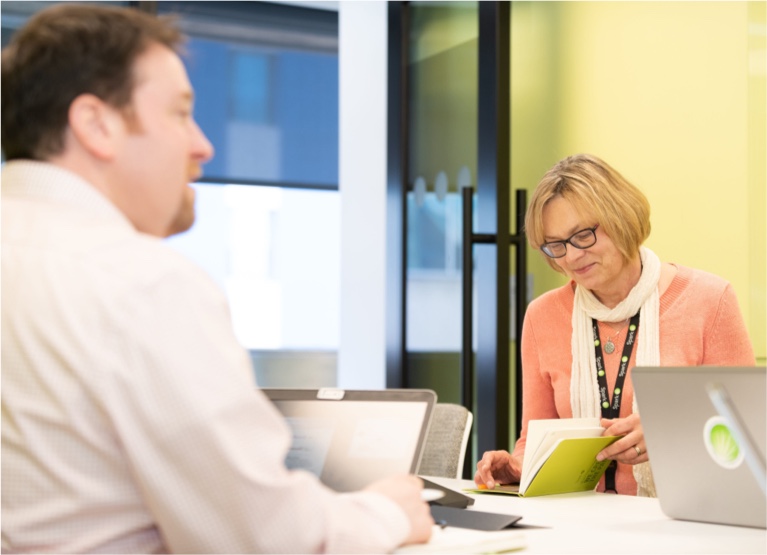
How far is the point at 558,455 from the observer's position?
1.92 metres

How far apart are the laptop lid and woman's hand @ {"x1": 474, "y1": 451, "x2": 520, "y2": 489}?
0.62 metres

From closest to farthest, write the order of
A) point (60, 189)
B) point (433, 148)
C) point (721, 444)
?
point (60, 189) < point (721, 444) < point (433, 148)

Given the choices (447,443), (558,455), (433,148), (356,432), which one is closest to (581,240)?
(447,443)

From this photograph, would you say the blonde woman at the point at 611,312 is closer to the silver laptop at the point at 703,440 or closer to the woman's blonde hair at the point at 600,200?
the woman's blonde hair at the point at 600,200

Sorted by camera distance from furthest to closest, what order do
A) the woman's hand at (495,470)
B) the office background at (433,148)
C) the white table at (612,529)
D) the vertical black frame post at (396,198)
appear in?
the vertical black frame post at (396,198) → the office background at (433,148) → the woman's hand at (495,470) → the white table at (612,529)

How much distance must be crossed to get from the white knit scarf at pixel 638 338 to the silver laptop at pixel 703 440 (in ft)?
2.63

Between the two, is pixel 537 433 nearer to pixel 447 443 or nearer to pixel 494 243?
pixel 447 443

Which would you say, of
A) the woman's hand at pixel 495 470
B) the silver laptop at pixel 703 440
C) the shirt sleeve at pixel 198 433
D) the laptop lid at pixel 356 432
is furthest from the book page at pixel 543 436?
the shirt sleeve at pixel 198 433

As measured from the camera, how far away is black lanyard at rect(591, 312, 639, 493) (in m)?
2.42

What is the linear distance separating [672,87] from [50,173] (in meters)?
2.81

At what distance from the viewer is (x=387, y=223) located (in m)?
4.80

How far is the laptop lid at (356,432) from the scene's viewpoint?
4.97 feet

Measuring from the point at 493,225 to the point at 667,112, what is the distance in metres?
0.84

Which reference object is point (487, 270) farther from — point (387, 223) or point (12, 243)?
point (12, 243)
